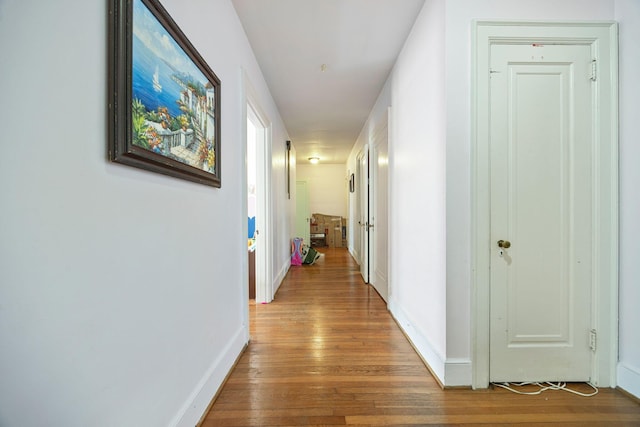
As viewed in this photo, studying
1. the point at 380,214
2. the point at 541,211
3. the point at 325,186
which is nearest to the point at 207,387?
the point at 541,211

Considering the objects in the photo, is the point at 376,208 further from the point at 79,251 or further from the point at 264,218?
the point at 79,251

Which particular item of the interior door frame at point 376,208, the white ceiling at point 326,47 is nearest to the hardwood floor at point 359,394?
the interior door frame at point 376,208

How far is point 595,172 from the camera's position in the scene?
169cm

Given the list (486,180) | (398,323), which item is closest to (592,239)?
(486,180)

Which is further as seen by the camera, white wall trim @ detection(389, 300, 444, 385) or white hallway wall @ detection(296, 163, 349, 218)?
white hallway wall @ detection(296, 163, 349, 218)

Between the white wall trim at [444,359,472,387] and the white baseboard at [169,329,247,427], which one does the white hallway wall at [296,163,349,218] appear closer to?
the white baseboard at [169,329,247,427]

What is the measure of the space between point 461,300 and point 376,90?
2626 millimetres

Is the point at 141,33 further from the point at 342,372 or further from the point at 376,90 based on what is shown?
the point at 376,90

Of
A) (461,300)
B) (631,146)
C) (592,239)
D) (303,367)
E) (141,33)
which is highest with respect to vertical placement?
(141,33)

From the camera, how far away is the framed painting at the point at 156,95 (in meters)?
0.86

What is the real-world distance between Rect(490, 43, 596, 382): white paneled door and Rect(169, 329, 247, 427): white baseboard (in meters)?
1.65

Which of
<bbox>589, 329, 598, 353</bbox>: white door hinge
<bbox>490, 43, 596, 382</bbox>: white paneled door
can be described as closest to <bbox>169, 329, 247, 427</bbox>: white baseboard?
<bbox>490, 43, 596, 382</bbox>: white paneled door

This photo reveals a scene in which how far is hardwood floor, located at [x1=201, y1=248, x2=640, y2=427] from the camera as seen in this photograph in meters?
1.45

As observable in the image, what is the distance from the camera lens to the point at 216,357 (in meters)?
1.67
